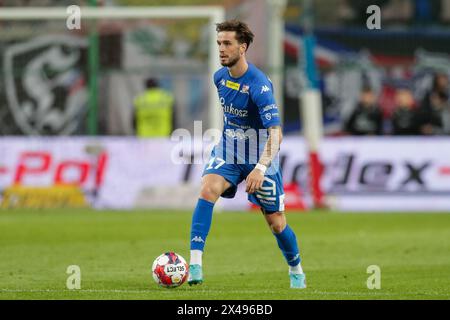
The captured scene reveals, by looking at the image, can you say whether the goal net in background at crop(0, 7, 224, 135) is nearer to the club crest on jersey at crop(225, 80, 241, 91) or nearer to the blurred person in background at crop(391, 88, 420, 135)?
the blurred person in background at crop(391, 88, 420, 135)

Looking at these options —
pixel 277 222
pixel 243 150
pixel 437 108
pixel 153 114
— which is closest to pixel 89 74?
pixel 153 114

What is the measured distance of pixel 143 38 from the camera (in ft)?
91.0

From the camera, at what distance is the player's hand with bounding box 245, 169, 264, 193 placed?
33.0 feet

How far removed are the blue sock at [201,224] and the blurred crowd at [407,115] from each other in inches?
596

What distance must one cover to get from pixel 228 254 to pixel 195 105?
533 inches

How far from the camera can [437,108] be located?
26.3 meters

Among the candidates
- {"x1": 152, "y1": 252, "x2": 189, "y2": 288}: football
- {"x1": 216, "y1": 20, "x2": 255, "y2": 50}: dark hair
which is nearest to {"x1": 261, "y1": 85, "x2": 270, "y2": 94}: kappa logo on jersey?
{"x1": 216, "y1": 20, "x2": 255, "y2": 50}: dark hair

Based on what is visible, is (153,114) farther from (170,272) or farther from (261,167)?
(170,272)

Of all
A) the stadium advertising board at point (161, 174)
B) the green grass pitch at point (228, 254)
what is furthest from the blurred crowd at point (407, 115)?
the green grass pitch at point (228, 254)

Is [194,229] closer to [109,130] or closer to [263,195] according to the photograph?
[263,195]

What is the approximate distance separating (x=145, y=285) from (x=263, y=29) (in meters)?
18.4

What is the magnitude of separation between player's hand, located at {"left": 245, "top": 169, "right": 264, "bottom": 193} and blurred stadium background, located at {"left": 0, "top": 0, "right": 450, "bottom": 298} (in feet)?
21.0

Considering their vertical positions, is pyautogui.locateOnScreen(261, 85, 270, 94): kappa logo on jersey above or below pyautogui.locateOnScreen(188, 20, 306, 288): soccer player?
above
